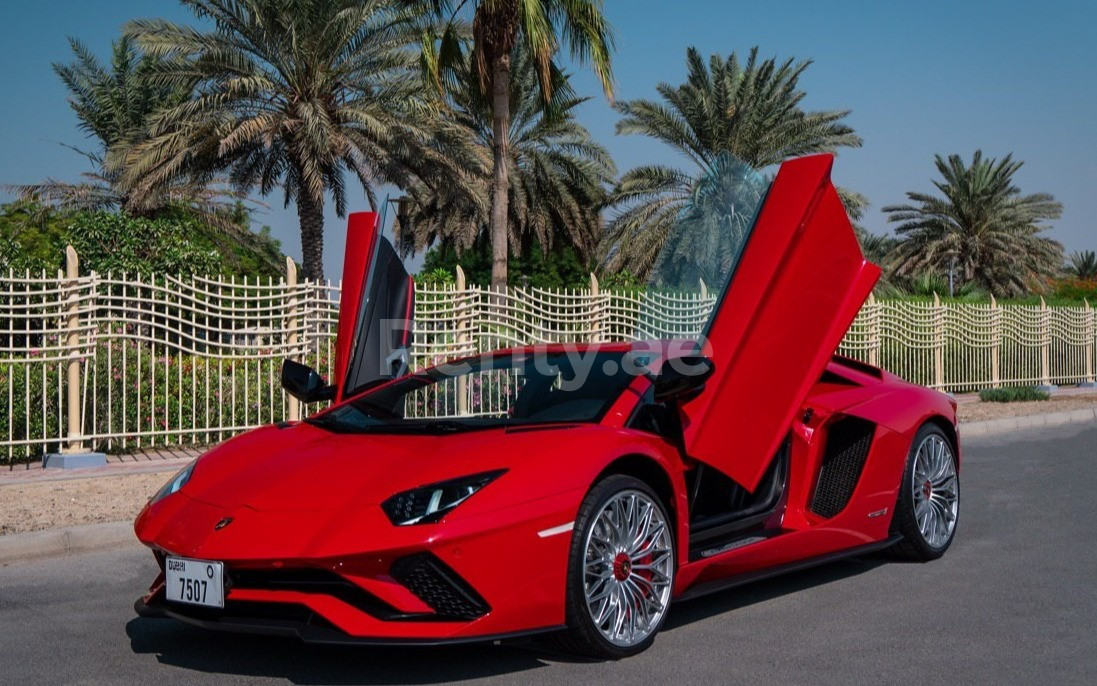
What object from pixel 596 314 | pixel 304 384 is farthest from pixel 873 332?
pixel 304 384

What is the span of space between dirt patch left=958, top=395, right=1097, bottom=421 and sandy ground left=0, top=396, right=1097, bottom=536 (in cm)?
1190

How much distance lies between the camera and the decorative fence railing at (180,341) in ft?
36.7

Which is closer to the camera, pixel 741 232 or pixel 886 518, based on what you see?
pixel 741 232

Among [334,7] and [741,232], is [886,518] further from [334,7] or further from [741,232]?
[334,7]

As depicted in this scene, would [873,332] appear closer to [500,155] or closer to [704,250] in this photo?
[500,155]

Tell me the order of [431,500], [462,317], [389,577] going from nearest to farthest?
[389,577]
[431,500]
[462,317]

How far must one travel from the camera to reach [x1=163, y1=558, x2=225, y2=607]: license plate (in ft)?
13.4

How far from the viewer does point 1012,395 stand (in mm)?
21484

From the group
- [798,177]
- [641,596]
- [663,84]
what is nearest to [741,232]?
[798,177]

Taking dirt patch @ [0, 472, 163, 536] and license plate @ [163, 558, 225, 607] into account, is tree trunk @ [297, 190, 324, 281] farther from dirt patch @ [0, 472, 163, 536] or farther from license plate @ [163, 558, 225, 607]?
license plate @ [163, 558, 225, 607]

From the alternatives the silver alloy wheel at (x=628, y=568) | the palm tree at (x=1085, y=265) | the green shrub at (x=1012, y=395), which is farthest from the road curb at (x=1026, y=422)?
the palm tree at (x=1085, y=265)

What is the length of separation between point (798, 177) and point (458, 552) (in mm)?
2594

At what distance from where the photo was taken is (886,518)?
19.8ft

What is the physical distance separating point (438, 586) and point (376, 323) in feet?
9.15
